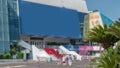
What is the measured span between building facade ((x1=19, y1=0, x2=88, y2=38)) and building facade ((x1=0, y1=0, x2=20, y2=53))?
2.24 m

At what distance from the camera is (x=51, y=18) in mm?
119188

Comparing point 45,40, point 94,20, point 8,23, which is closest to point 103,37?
point 8,23

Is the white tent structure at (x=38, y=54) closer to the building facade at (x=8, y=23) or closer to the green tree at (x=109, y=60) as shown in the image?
the building facade at (x=8, y=23)

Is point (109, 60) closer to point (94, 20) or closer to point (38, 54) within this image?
point (38, 54)

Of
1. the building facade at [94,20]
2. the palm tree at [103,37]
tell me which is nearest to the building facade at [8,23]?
the building facade at [94,20]

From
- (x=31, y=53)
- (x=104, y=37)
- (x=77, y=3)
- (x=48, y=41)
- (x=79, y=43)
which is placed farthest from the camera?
(x=77, y=3)

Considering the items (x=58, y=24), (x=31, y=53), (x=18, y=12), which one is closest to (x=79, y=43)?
(x=58, y=24)

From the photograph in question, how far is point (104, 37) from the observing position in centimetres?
3447

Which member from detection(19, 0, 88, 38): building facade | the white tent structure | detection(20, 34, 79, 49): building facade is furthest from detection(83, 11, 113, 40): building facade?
the white tent structure

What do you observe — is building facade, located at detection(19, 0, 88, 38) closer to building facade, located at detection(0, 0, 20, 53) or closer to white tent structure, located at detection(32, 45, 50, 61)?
building facade, located at detection(0, 0, 20, 53)

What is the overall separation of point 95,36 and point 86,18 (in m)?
97.8

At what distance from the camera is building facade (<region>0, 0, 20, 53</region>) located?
318 ft

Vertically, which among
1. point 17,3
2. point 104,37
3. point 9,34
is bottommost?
point 104,37

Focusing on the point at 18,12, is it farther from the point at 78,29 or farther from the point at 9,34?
the point at 78,29
